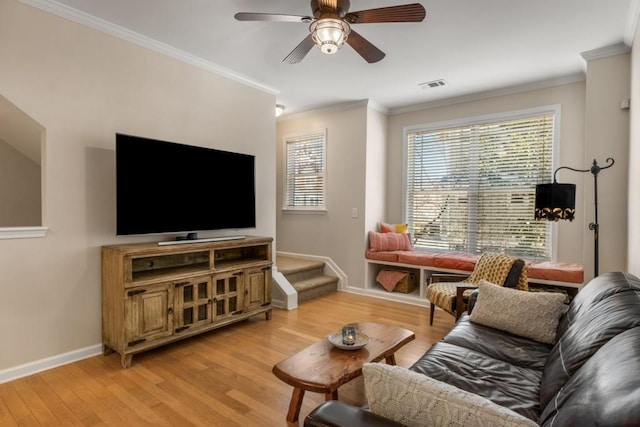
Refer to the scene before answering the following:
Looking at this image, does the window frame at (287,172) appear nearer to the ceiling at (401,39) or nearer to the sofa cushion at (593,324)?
the ceiling at (401,39)

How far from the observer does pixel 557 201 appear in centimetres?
299

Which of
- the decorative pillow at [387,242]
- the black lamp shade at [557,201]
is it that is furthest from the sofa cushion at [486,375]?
the decorative pillow at [387,242]

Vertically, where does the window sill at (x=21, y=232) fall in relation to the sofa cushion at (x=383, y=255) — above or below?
above

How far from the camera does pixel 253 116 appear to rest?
4227 mm

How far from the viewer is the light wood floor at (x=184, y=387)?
2.05 meters

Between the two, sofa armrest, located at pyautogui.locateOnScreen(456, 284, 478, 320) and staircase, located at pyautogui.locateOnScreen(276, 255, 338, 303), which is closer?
sofa armrest, located at pyautogui.locateOnScreen(456, 284, 478, 320)

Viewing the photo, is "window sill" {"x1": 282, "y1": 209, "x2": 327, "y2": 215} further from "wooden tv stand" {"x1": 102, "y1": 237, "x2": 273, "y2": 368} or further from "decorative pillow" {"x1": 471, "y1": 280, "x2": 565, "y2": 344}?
"decorative pillow" {"x1": 471, "y1": 280, "x2": 565, "y2": 344}

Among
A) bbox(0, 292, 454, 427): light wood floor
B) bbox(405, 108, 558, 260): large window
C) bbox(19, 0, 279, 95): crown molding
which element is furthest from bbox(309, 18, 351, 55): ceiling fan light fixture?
bbox(405, 108, 558, 260): large window

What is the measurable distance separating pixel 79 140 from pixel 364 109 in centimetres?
349

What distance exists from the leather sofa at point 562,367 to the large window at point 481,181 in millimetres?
2415

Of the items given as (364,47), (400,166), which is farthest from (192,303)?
(400,166)

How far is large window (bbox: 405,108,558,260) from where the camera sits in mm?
4215

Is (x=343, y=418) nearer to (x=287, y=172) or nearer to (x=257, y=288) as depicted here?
(x=257, y=288)

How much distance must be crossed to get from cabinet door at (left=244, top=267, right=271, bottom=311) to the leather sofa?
2081 millimetres
